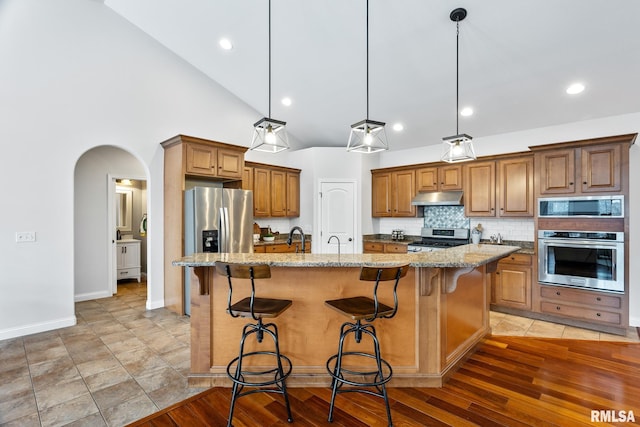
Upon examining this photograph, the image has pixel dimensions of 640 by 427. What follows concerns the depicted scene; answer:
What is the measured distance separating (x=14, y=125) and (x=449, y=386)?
5273 millimetres

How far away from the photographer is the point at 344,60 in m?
4.31

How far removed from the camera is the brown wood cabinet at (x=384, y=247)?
223 inches

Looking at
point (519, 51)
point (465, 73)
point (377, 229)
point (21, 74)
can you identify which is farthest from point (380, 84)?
point (21, 74)

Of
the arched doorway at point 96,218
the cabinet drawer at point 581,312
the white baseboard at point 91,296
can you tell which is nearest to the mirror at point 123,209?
the arched doorway at point 96,218

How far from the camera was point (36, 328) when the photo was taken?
150 inches

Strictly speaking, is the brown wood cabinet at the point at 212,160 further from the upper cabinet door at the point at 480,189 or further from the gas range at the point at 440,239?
the upper cabinet door at the point at 480,189

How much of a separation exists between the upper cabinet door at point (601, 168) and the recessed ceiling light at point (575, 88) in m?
0.70

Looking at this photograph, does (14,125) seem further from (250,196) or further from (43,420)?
(43,420)

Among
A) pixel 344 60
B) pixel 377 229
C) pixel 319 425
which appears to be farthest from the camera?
pixel 377 229

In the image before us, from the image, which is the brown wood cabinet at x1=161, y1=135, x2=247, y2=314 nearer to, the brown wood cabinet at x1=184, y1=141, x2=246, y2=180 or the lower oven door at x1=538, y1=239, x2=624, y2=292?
the brown wood cabinet at x1=184, y1=141, x2=246, y2=180

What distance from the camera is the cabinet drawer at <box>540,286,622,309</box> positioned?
12.5ft

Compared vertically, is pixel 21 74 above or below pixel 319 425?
above

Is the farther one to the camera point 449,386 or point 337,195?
point 337,195
